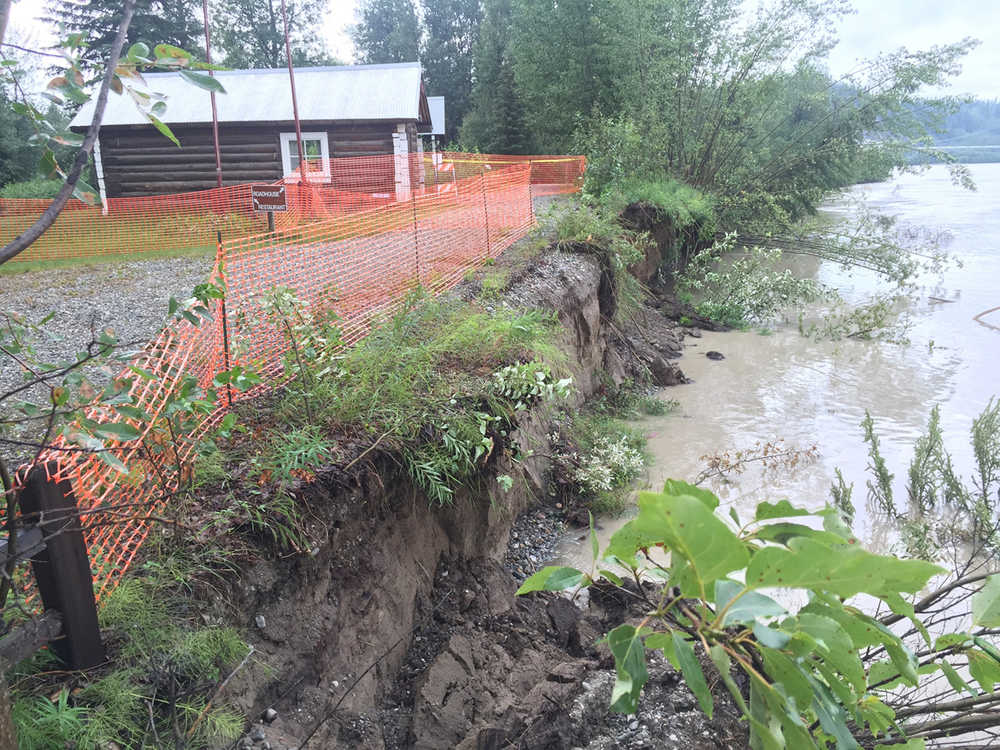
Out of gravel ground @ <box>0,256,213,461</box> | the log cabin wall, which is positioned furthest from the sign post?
the log cabin wall

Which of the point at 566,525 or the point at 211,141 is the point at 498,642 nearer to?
the point at 566,525

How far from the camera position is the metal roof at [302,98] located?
16.8 m

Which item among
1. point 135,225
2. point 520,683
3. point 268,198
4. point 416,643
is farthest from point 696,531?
point 135,225

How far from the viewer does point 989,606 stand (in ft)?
4.05

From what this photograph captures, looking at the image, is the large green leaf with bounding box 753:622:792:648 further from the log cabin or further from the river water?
the log cabin

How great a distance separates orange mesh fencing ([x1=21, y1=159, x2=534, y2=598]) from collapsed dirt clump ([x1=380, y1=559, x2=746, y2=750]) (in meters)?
1.37

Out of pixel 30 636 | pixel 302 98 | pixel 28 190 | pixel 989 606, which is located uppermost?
pixel 302 98

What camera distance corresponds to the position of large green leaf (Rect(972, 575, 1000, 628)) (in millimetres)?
1213

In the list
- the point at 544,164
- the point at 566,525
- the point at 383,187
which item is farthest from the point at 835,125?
the point at 566,525

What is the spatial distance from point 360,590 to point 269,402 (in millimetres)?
1332

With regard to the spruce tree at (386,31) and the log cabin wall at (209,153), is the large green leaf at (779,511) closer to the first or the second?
the log cabin wall at (209,153)

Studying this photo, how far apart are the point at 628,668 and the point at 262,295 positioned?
3667mm

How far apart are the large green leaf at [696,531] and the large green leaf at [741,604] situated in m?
0.04

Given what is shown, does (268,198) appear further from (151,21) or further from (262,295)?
(151,21)
